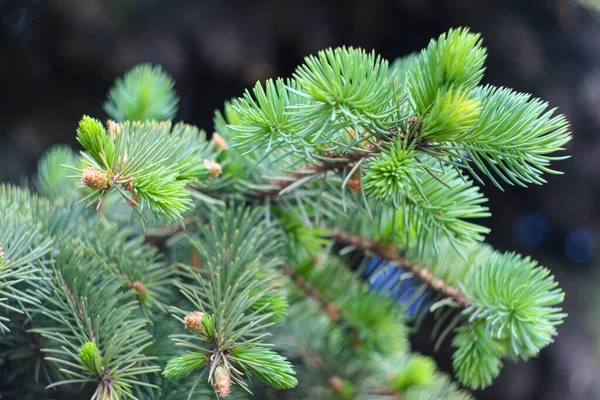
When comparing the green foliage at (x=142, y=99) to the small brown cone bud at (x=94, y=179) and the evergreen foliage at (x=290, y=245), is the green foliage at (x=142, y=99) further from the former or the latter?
the small brown cone bud at (x=94, y=179)

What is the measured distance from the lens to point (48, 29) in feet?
4.03

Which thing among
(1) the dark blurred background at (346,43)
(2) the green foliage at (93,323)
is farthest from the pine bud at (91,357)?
(1) the dark blurred background at (346,43)

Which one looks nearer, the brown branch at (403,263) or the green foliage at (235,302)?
the green foliage at (235,302)

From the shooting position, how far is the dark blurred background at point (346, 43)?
4.01ft

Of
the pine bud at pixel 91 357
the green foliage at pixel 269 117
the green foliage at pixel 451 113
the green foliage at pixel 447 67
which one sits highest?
the green foliage at pixel 447 67

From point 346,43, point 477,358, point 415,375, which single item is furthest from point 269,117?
point 346,43

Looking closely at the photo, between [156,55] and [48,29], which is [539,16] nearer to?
[156,55]

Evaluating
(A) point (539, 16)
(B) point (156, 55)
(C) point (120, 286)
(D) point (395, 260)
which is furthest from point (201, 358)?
(A) point (539, 16)

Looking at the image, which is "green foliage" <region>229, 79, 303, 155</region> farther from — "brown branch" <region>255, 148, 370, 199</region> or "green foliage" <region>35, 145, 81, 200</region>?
"green foliage" <region>35, 145, 81, 200</region>

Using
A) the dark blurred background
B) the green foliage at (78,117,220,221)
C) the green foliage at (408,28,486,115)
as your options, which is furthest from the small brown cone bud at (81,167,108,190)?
the dark blurred background

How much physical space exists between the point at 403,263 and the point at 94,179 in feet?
1.00

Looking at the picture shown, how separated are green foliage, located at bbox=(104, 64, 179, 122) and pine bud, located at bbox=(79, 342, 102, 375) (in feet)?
1.01

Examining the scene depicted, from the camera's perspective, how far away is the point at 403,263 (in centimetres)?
49

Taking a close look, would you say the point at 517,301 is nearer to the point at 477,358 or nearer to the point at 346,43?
the point at 477,358
